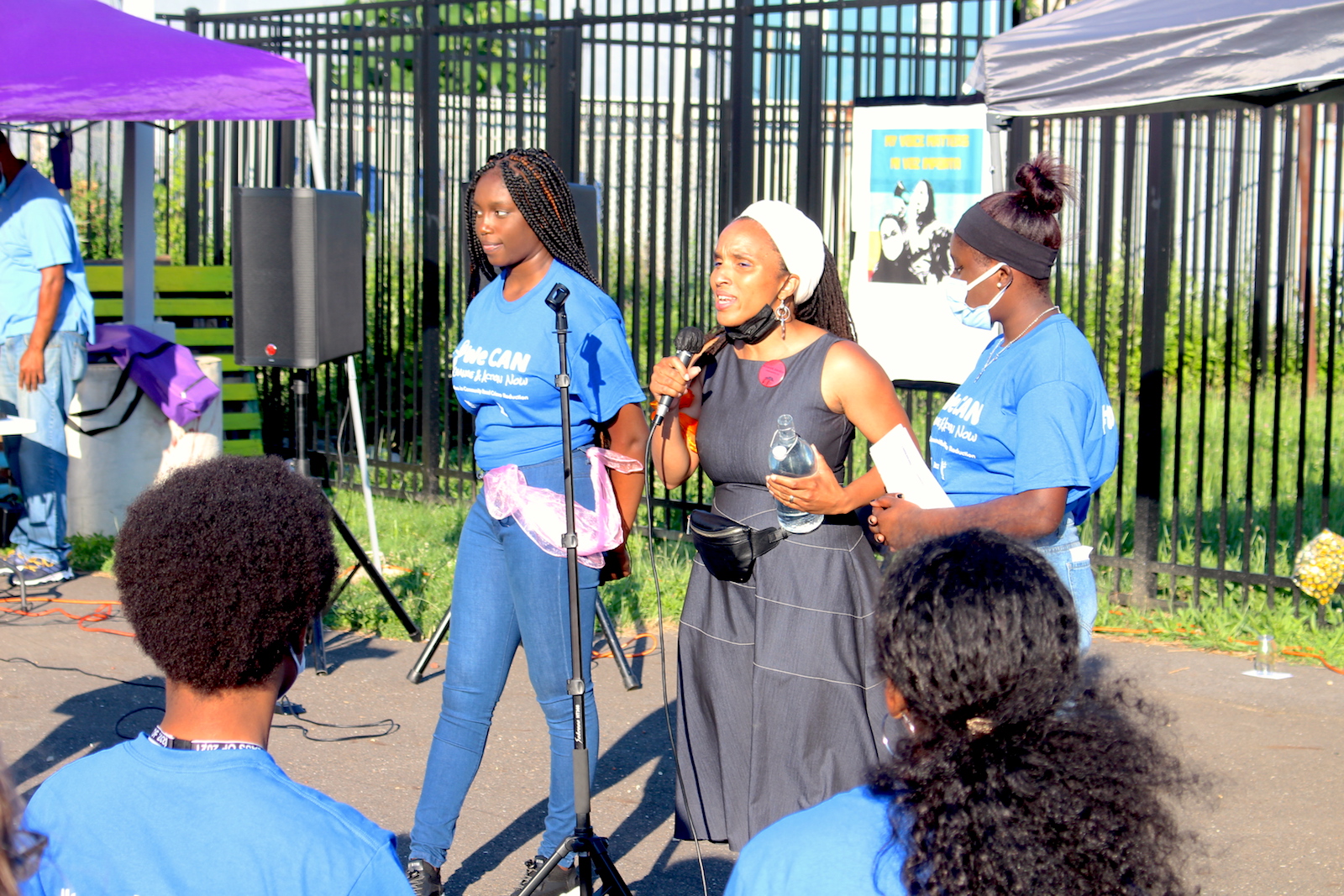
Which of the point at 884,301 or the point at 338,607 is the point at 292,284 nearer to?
the point at 338,607

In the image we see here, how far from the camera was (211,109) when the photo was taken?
25.0 feet

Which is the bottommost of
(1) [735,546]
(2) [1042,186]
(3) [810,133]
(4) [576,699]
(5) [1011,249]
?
(4) [576,699]

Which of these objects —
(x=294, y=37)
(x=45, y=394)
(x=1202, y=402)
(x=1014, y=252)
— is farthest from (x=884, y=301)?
(x=294, y=37)

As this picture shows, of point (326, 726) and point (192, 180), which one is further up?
point (192, 180)

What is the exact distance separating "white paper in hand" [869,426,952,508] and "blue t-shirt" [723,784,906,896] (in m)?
1.56

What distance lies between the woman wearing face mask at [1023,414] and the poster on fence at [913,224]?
10.9 feet

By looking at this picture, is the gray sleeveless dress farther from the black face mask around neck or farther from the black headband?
the black headband

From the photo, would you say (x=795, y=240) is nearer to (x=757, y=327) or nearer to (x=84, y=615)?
(x=757, y=327)

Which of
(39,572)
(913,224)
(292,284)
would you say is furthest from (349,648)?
(913,224)

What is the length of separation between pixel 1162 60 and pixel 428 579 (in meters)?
4.39

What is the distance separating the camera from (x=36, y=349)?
23.6ft

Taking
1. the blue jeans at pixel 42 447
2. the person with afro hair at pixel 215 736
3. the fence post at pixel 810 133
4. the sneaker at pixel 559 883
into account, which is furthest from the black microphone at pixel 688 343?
the blue jeans at pixel 42 447

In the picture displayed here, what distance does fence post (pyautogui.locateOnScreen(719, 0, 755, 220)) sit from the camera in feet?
25.3

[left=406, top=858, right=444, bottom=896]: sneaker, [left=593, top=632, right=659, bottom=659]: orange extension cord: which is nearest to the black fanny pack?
[left=406, top=858, right=444, bottom=896]: sneaker
